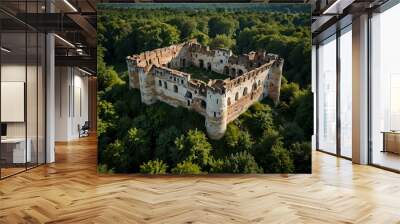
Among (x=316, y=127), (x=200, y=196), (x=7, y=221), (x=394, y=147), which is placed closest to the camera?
(x=7, y=221)

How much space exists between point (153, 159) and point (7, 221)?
2954mm

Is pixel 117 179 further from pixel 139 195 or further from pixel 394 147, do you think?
pixel 394 147

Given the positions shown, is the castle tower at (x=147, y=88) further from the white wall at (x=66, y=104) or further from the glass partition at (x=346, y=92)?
the white wall at (x=66, y=104)

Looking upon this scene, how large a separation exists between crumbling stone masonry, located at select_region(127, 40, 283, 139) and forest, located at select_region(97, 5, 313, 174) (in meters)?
0.11

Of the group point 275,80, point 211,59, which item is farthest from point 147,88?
point 275,80

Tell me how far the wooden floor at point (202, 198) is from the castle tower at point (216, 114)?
2.57 feet

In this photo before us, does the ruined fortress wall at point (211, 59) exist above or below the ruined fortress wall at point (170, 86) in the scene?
above

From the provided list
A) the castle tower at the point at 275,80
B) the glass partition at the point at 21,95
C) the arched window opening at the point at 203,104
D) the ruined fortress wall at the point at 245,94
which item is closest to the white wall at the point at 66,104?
the glass partition at the point at 21,95

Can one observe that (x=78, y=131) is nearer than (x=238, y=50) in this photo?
No

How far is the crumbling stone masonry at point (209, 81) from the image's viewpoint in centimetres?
656

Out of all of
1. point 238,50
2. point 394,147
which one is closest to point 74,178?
point 238,50

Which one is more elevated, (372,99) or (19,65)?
(19,65)

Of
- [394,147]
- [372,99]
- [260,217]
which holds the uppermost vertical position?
[372,99]

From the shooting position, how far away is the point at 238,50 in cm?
678
